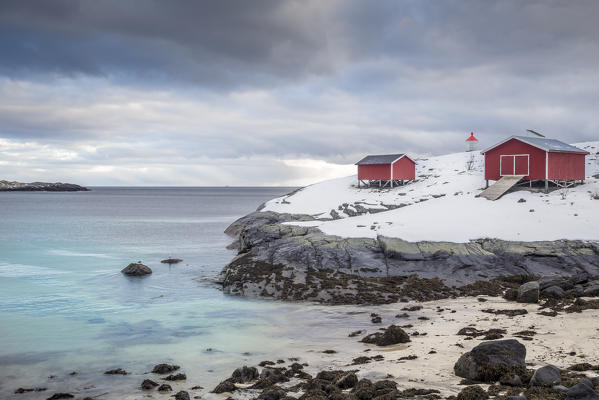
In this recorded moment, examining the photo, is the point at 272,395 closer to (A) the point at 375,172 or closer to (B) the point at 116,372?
(B) the point at 116,372

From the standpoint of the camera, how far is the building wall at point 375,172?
57625 millimetres

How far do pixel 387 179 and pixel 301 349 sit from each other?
43.7m

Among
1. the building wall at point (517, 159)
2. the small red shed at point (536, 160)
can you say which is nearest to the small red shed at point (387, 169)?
the building wall at point (517, 159)

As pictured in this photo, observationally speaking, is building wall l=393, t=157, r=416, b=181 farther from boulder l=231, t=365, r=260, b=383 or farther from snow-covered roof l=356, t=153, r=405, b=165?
boulder l=231, t=365, r=260, b=383

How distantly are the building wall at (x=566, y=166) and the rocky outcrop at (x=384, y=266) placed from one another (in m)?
15.3

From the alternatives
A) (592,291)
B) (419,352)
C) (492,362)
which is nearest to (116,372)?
(419,352)

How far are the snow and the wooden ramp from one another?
684 mm

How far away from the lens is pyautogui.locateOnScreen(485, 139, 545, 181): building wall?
3978 centimetres

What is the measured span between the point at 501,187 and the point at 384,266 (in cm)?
1899

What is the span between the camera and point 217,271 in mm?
32281

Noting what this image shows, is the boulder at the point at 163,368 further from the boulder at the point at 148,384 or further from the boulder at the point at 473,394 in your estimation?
the boulder at the point at 473,394

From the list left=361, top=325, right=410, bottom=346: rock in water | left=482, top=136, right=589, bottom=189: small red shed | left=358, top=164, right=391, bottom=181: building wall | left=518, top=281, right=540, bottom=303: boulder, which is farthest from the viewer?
left=358, top=164, right=391, bottom=181: building wall

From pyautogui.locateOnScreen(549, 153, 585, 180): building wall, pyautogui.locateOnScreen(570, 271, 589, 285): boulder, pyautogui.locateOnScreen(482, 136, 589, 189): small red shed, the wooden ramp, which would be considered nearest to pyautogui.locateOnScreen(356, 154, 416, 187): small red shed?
pyautogui.locateOnScreen(482, 136, 589, 189): small red shed

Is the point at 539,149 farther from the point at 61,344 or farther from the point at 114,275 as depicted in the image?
the point at 61,344
